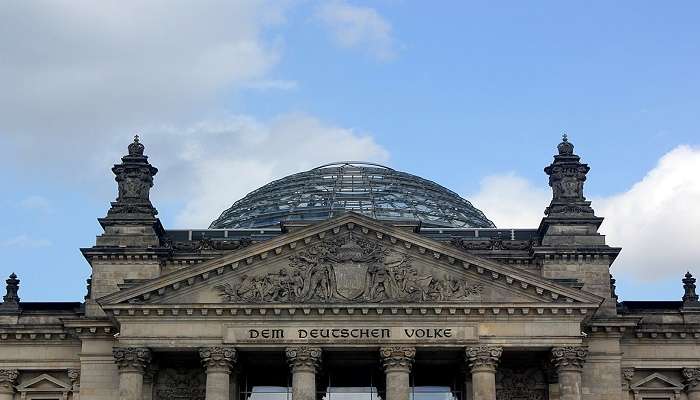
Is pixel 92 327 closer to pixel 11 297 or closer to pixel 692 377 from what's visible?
pixel 11 297

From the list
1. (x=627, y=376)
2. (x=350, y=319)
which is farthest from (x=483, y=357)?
(x=627, y=376)

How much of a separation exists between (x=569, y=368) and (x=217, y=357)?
16.4 metres

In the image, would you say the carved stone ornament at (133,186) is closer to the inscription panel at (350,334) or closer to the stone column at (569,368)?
the inscription panel at (350,334)

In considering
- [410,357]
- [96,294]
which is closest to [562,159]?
[410,357]

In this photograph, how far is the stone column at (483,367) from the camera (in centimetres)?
6128

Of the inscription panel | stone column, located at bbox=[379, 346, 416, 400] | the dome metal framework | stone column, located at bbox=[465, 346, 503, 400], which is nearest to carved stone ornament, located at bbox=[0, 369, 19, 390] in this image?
the inscription panel

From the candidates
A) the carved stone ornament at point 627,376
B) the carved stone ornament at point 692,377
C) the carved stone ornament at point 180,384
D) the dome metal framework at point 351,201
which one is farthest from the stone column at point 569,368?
the dome metal framework at point 351,201

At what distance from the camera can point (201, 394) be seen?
64.4 m

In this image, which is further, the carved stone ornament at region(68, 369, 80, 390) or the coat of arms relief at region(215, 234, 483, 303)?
the carved stone ornament at region(68, 369, 80, 390)

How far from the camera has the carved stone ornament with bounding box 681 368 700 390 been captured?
66750mm

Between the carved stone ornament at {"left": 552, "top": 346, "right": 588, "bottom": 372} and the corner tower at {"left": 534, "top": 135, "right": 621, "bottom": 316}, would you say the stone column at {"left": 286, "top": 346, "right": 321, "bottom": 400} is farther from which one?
the corner tower at {"left": 534, "top": 135, "right": 621, "bottom": 316}

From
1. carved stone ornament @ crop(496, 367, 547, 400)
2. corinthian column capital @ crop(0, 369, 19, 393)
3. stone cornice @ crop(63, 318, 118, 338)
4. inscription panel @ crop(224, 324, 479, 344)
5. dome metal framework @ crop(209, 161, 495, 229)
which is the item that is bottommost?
carved stone ornament @ crop(496, 367, 547, 400)

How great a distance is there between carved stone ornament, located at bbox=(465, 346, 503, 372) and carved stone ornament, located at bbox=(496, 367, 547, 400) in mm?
3259

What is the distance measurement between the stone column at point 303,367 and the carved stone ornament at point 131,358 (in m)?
6.70
